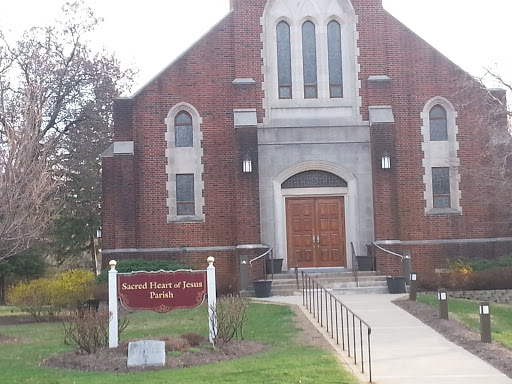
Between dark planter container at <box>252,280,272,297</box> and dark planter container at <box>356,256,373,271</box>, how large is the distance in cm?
356

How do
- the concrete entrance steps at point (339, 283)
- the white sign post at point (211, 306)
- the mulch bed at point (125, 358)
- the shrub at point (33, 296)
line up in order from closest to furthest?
1. the mulch bed at point (125, 358)
2. the white sign post at point (211, 306)
3. the shrub at point (33, 296)
4. the concrete entrance steps at point (339, 283)

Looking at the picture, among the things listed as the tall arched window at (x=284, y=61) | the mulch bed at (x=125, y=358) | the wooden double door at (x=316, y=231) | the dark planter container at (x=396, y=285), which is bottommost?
the mulch bed at (x=125, y=358)

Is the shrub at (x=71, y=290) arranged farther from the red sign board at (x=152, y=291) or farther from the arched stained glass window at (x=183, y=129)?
the red sign board at (x=152, y=291)

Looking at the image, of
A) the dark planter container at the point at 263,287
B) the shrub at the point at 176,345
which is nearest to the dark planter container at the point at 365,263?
the dark planter container at the point at 263,287

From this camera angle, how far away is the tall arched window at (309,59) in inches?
949

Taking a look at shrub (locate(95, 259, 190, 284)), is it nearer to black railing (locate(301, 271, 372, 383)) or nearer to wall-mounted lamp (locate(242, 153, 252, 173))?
wall-mounted lamp (locate(242, 153, 252, 173))

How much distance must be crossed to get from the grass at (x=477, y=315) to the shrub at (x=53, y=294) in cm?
924

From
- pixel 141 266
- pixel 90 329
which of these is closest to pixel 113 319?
pixel 90 329

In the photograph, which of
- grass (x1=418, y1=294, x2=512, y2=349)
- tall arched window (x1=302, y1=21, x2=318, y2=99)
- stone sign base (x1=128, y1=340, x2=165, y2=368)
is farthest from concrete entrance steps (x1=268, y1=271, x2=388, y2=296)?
stone sign base (x1=128, y1=340, x2=165, y2=368)

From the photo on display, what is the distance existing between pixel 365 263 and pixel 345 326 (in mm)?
7968

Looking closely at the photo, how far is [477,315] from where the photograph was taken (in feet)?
53.3

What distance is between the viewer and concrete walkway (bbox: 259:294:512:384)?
33.3 ft

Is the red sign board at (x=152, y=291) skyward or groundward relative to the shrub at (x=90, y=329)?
skyward

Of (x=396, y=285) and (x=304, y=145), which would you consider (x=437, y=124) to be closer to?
(x=304, y=145)
